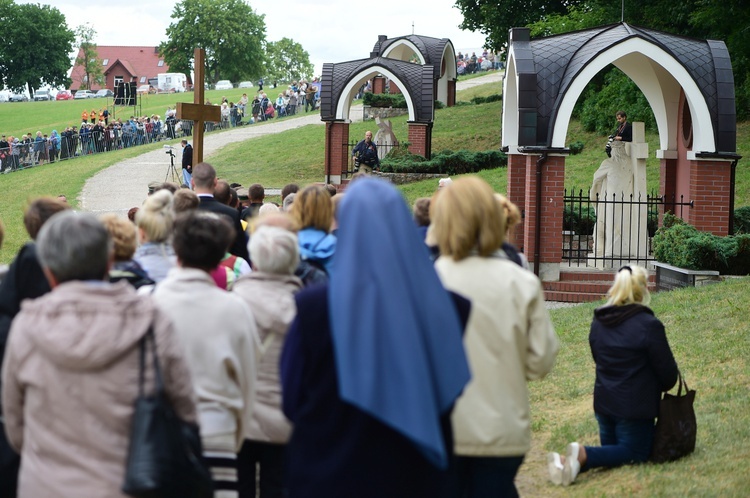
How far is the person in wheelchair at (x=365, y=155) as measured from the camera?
2780 centimetres

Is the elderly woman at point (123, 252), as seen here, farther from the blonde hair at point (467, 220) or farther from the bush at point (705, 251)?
the bush at point (705, 251)

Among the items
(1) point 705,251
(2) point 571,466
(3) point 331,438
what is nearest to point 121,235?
(3) point 331,438

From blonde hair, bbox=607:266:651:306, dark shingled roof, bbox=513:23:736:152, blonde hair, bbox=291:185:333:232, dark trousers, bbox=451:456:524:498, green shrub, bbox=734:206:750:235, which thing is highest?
dark shingled roof, bbox=513:23:736:152

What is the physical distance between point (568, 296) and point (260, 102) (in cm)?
3952

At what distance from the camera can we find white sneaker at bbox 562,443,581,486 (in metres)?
7.02

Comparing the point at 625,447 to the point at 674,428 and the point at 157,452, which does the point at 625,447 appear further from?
the point at 157,452

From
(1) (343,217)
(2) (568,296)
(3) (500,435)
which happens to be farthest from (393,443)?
(2) (568,296)

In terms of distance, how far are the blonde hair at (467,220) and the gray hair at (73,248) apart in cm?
128

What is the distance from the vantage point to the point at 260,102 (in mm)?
53312

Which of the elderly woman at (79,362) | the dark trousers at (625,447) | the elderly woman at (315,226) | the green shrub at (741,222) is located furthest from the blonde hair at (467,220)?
the green shrub at (741,222)

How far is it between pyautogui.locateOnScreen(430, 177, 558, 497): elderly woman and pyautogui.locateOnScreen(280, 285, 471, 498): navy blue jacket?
82cm

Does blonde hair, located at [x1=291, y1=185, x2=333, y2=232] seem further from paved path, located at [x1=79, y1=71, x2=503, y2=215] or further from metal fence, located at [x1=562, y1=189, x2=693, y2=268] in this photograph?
paved path, located at [x1=79, y1=71, x2=503, y2=215]

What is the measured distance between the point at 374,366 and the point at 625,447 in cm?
427

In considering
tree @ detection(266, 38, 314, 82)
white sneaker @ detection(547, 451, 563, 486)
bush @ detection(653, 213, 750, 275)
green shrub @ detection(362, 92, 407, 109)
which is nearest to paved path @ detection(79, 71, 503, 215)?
green shrub @ detection(362, 92, 407, 109)
